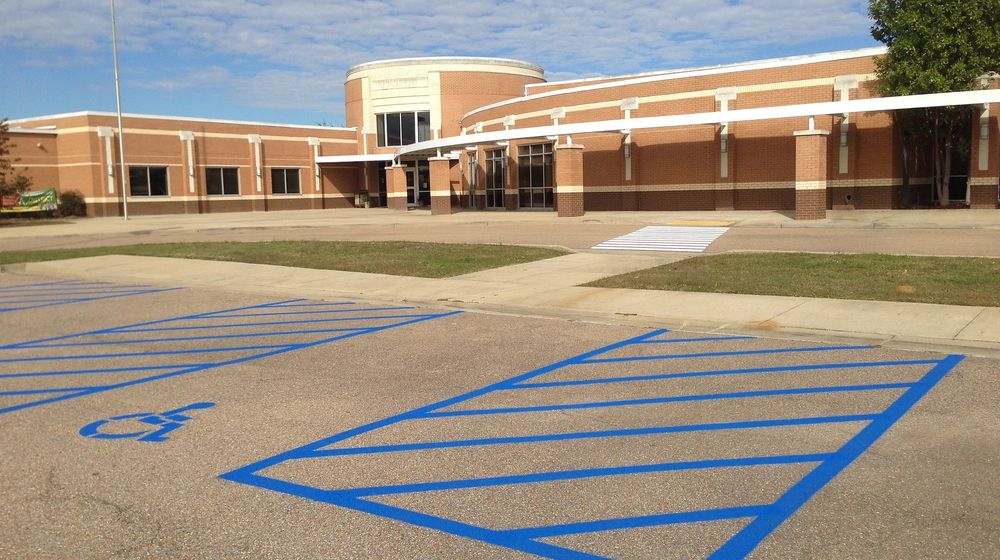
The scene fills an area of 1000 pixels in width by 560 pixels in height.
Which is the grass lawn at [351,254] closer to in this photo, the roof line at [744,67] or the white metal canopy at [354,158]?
the roof line at [744,67]

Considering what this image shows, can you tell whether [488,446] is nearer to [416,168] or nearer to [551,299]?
[551,299]

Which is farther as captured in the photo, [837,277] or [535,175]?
[535,175]

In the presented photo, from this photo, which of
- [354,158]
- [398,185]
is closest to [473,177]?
[398,185]

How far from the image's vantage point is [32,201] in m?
45.9

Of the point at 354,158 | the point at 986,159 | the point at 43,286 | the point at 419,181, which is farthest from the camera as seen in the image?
the point at 354,158

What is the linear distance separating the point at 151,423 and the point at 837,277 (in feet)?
35.9

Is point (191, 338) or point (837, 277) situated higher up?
point (837, 277)

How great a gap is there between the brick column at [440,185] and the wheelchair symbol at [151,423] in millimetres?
34133

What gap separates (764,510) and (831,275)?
10.1m

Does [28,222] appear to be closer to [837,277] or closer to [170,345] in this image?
[170,345]

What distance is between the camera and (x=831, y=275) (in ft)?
44.7

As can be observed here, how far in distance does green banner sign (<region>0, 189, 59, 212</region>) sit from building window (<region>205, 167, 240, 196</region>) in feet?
A: 30.4

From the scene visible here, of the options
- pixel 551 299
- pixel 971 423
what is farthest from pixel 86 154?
pixel 971 423

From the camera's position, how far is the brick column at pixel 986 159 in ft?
89.6
